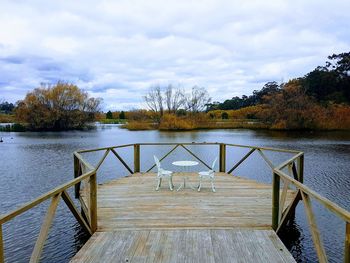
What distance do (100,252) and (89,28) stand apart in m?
16.0

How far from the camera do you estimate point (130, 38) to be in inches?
821

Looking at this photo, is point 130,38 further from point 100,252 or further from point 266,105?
point 266,105

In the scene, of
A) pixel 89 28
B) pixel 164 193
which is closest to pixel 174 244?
pixel 164 193

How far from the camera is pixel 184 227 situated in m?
4.16

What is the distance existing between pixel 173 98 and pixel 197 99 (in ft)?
14.0

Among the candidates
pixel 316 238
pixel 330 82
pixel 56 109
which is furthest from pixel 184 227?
pixel 56 109

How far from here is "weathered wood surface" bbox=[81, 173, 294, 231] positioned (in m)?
4.38

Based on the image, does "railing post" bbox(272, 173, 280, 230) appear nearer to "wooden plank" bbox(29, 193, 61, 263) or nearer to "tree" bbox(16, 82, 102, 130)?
"wooden plank" bbox(29, 193, 61, 263)

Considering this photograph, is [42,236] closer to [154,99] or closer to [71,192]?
[71,192]

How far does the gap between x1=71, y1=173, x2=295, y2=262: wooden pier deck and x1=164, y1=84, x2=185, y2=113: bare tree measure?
45045 millimetres

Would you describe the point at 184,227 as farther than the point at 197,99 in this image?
No

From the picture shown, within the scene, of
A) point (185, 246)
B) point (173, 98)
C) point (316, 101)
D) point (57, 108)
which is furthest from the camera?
point (173, 98)

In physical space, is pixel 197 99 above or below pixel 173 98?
below

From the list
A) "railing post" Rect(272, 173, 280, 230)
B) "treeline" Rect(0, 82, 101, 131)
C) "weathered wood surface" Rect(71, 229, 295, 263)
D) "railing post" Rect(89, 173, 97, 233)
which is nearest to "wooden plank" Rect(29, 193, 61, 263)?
"weathered wood surface" Rect(71, 229, 295, 263)
